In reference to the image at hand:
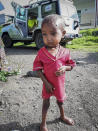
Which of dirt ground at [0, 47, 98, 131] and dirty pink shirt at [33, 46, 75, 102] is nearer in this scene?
dirty pink shirt at [33, 46, 75, 102]

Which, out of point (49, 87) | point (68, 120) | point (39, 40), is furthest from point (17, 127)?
point (39, 40)

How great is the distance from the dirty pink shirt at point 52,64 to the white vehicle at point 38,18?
4.78 m

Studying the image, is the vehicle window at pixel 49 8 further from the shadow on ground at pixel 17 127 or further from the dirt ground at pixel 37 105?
the shadow on ground at pixel 17 127

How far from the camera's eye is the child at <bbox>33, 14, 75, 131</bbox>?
1.58 meters

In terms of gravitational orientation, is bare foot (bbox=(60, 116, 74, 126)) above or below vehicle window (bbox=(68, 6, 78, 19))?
below

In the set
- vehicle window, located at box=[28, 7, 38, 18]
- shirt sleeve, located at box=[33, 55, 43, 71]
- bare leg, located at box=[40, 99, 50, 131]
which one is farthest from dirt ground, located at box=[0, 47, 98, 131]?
vehicle window, located at box=[28, 7, 38, 18]

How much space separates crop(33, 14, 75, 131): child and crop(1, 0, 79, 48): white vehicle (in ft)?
15.6

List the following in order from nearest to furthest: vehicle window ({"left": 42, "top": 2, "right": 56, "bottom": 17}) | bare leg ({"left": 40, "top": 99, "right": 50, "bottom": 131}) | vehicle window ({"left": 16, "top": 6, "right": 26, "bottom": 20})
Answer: bare leg ({"left": 40, "top": 99, "right": 50, "bottom": 131})
vehicle window ({"left": 42, "top": 2, "right": 56, "bottom": 17})
vehicle window ({"left": 16, "top": 6, "right": 26, "bottom": 20})

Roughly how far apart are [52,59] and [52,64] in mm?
58

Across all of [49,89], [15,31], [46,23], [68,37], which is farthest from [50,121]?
[15,31]

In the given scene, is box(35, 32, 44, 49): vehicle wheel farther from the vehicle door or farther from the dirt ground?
the dirt ground

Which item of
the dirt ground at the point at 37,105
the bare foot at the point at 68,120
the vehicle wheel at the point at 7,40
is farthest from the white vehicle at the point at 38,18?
the bare foot at the point at 68,120

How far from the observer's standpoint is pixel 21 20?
742 cm

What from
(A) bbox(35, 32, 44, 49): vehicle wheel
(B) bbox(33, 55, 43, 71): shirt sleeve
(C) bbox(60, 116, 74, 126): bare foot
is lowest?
(C) bbox(60, 116, 74, 126): bare foot
